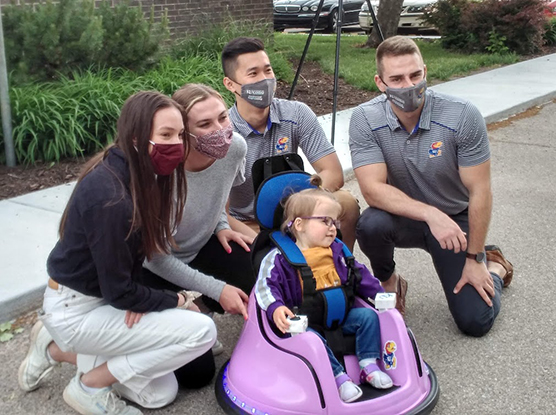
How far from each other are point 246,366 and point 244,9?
31.0 ft

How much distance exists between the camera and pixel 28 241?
15.4 feet

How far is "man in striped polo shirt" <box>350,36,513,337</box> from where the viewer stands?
3.75 m

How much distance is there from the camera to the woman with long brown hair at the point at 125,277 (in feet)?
9.05

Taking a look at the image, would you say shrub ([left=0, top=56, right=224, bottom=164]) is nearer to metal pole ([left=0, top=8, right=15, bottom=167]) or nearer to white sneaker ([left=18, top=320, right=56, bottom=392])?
metal pole ([left=0, top=8, right=15, bottom=167])

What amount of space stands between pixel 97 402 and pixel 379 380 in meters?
1.15

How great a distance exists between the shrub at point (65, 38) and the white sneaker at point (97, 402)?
462 centimetres

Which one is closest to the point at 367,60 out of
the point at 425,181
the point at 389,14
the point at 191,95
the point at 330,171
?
the point at 389,14

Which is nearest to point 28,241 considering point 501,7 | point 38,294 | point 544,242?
point 38,294

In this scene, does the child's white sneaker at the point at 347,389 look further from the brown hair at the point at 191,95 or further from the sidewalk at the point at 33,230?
the sidewalk at the point at 33,230

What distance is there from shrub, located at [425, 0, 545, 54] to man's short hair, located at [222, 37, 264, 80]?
10874mm

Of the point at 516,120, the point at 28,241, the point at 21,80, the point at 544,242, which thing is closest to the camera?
the point at 28,241

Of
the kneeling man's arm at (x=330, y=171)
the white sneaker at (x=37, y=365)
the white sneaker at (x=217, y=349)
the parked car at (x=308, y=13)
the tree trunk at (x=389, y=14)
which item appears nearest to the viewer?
the white sneaker at (x=37, y=365)

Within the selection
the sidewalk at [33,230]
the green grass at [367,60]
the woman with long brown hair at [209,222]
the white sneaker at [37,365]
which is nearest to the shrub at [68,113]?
the sidewalk at [33,230]

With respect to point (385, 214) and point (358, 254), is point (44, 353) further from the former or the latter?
point (358, 254)
